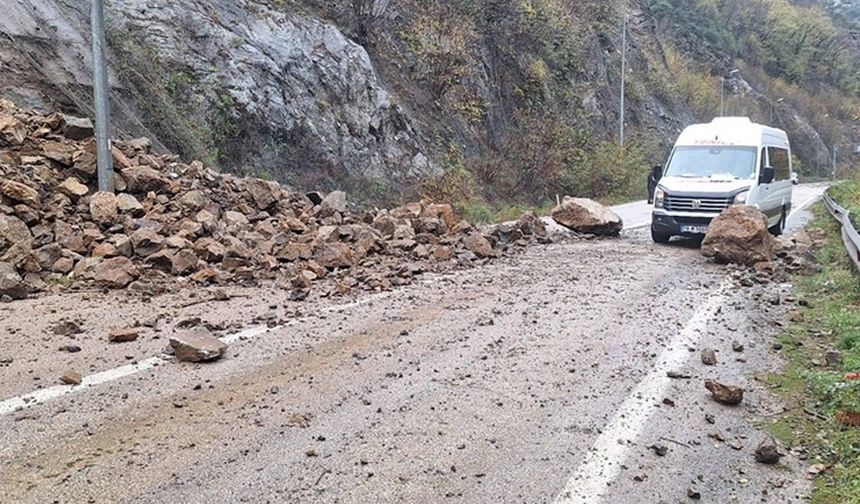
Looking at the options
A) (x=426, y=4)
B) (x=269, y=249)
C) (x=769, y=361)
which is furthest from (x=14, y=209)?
(x=426, y=4)

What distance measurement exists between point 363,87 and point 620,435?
17828 millimetres

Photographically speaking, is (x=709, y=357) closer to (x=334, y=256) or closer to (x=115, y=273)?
(x=334, y=256)

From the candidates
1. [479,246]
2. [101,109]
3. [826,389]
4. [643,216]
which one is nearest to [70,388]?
[826,389]

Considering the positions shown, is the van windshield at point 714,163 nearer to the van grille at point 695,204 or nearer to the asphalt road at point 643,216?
the van grille at point 695,204

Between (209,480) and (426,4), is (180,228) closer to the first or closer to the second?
(209,480)

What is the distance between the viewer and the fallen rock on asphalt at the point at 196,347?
498cm

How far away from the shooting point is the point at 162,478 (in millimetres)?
3242

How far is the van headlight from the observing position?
13164mm

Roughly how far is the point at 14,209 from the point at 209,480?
6.47 m

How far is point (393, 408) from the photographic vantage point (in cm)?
420

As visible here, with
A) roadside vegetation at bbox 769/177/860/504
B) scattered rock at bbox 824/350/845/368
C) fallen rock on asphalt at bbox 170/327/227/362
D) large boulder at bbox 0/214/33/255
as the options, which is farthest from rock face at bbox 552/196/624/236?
fallen rock on asphalt at bbox 170/327/227/362

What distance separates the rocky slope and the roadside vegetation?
36.6 feet

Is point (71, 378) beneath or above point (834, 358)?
above

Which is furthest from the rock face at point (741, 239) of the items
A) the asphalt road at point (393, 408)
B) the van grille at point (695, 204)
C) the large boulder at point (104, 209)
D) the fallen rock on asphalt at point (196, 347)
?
the large boulder at point (104, 209)
